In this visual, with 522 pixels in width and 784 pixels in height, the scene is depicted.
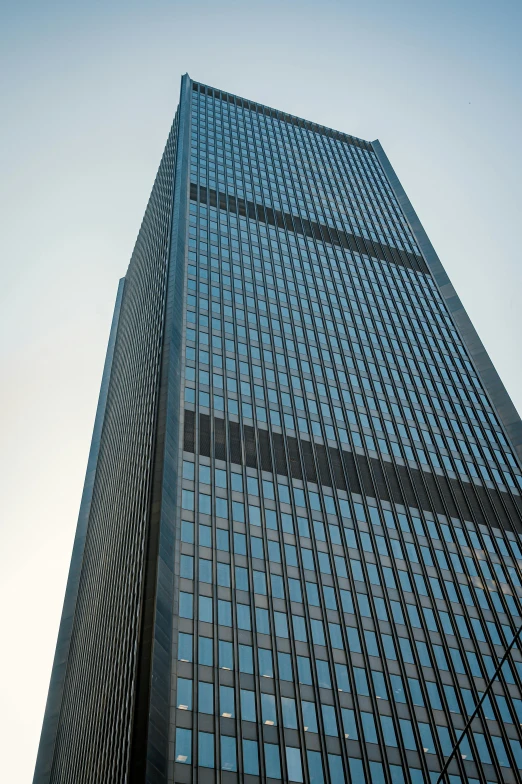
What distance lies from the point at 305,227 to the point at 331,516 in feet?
164

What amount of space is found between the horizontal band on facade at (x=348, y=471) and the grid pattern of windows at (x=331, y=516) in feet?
0.62

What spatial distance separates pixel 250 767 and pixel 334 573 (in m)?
16.9

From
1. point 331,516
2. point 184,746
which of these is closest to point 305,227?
point 331,516

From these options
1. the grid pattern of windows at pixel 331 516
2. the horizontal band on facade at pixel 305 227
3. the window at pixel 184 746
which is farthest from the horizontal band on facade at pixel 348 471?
the horizontal band on facade at pixel 305 227

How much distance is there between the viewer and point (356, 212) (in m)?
110

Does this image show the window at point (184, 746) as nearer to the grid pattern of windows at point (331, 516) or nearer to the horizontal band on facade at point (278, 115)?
the grid pattern of windows at point (331, 516)

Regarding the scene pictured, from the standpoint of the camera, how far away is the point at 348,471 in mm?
66062

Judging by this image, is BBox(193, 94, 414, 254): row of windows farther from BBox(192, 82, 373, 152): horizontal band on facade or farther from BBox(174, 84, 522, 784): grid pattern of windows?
BBox(192, 82, 373, 152): horizontal band on facade

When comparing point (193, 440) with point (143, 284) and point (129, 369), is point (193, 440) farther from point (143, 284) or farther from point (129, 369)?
point (143, 284)

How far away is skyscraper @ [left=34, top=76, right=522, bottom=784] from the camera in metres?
45.6

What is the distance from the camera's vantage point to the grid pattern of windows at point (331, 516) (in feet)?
151

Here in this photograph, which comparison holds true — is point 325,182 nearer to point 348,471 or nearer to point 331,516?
point 348,471

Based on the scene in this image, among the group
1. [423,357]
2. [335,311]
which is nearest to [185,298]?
[335,311]

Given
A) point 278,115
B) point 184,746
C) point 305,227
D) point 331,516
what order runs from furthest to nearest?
point 278,115 < point 305,227 < point 331,516 < point 184,746
